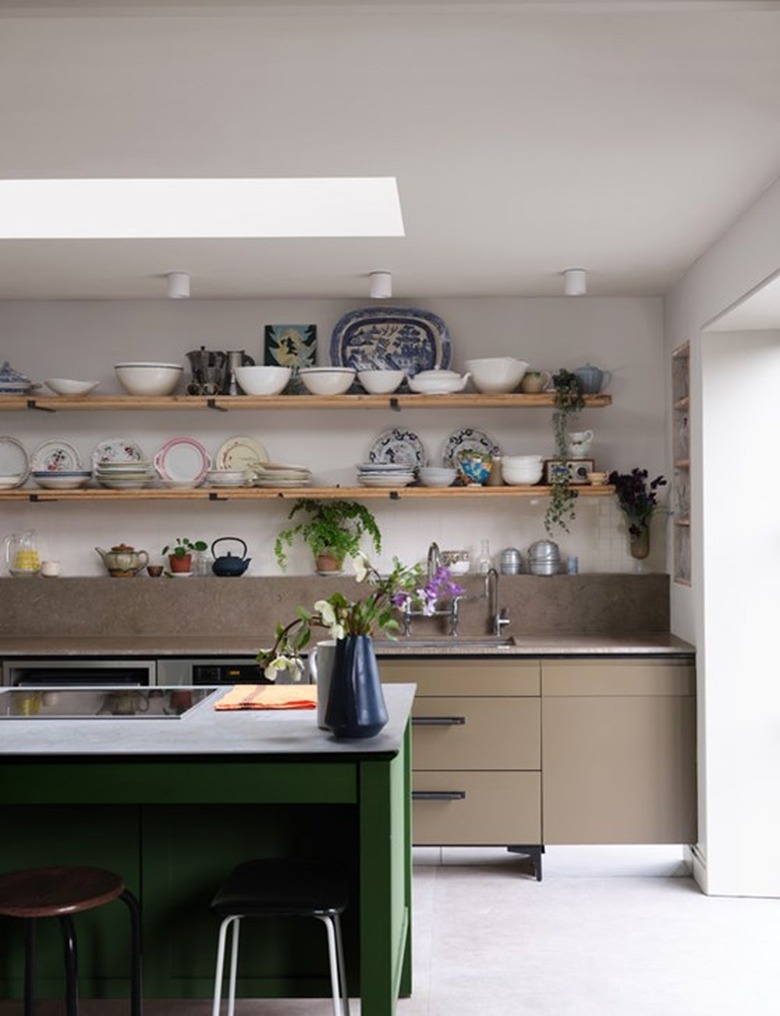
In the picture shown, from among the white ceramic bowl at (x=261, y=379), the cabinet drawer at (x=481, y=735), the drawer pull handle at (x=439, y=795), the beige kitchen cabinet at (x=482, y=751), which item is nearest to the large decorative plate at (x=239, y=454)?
the white ceramic bowl at (x=261, y=379)

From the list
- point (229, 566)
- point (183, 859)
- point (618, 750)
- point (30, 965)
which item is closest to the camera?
point (30, 965)

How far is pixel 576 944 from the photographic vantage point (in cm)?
471

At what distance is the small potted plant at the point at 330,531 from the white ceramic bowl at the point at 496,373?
2.70 feet

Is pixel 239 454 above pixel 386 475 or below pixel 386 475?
above

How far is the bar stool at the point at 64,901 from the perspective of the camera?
3034mm

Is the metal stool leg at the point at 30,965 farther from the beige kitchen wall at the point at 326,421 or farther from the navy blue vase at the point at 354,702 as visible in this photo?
the beige kitchen wall at the point at 326,421

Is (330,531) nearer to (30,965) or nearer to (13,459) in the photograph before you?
(13,459)

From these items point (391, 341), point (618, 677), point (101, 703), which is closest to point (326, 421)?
point (391, 341)

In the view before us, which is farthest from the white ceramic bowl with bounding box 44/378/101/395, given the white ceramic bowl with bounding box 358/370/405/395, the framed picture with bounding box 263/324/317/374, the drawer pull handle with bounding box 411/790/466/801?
the drawer pull handle with bounding box 411/790/466/801

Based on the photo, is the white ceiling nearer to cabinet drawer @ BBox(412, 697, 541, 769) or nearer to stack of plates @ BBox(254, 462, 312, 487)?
stack of plates @ BBox(254, 462, 312, 487)

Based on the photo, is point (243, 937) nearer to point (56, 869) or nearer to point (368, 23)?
point (56, 869)

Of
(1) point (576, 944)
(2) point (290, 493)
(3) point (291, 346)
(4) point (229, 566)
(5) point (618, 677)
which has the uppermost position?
(3) point (291, 346)

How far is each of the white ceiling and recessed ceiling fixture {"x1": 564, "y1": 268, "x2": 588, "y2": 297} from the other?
349 millimetres

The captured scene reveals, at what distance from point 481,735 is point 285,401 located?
169 cm
